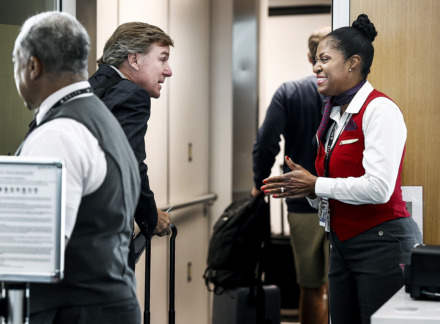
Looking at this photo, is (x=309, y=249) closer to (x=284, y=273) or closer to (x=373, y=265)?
(x=284, y=273)

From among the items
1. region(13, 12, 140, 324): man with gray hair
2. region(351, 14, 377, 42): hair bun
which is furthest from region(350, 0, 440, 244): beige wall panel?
region(13, 12, 140, 324): man with gray hair

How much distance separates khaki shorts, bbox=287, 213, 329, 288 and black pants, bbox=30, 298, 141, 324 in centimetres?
257

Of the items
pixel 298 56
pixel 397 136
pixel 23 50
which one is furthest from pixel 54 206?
pixel 298 56

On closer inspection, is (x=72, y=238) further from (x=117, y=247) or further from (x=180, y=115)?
(x=180, y=115)

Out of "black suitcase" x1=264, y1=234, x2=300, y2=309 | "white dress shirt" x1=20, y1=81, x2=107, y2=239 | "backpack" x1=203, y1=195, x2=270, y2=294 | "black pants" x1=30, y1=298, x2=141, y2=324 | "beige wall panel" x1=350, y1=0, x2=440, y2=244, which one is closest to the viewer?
"white dress shirt" x1=20, y1=81, x2=107, y2=239

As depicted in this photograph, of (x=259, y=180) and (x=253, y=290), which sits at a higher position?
(x=259, y=180)

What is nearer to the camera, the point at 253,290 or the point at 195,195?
the point at 253,290

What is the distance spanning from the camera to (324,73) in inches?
103

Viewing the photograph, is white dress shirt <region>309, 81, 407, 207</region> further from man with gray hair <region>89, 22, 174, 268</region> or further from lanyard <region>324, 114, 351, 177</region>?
man with gray hair <region>89, 22, 174, 268</region>

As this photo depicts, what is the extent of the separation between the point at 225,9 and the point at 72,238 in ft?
13.3

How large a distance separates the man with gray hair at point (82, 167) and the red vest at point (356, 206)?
1.07 meters

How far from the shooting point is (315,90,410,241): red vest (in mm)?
2473

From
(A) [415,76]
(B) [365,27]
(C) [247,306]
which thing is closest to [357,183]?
(B) [365,27]

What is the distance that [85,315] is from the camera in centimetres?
162
